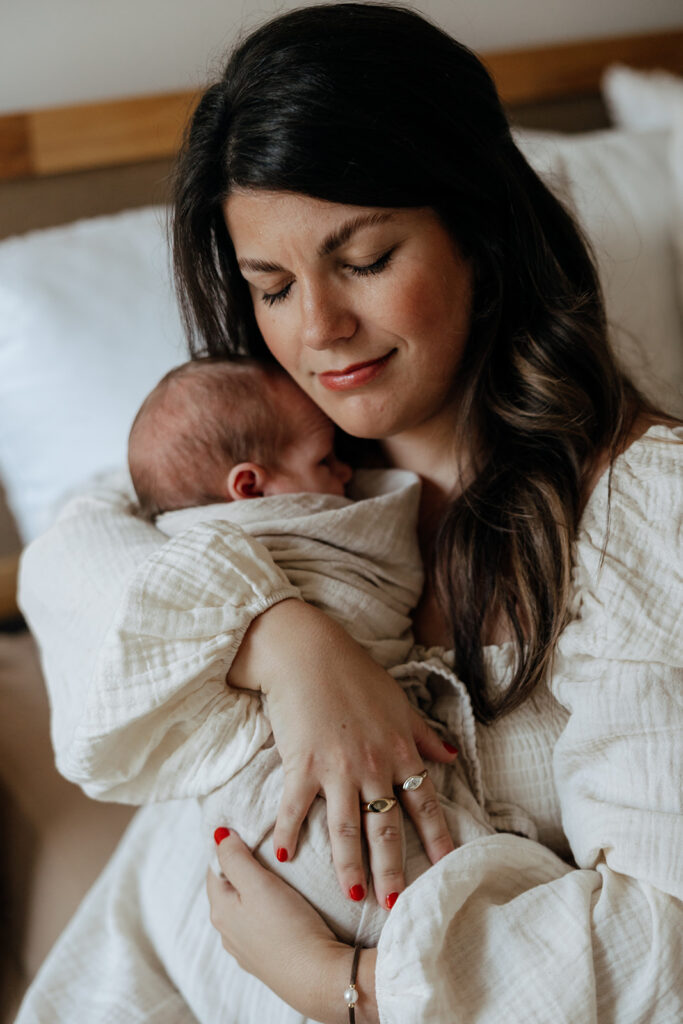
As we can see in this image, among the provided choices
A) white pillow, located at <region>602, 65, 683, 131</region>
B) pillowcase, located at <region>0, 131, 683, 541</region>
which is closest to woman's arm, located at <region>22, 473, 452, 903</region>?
pillowcase, located at <region>0, 131, 683, 541</region>

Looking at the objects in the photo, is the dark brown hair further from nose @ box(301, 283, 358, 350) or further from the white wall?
the white wall

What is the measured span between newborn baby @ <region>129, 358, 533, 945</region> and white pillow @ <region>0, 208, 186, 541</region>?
31 cm

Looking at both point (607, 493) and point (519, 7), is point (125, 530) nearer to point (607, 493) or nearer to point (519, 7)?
point (607, 493)

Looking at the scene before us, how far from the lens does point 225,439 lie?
1.11m

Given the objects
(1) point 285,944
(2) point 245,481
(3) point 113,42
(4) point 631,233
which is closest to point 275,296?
(2) point 245,481

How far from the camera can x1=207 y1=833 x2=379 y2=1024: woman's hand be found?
854 millimetres

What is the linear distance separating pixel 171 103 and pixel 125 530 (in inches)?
38.6

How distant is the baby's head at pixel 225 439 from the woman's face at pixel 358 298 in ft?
0.24

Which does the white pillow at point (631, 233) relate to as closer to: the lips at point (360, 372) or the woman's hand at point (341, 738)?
the lips at point (360, 372)

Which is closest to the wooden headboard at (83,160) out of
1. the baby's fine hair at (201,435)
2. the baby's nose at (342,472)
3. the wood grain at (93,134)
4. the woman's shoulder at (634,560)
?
the wood grain at (93,134)

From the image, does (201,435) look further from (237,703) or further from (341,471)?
(237,703)

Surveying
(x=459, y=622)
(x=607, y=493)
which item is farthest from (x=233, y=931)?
(x=607, y=493)

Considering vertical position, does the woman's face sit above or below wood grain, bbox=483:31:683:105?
below

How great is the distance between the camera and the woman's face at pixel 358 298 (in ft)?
3.12
